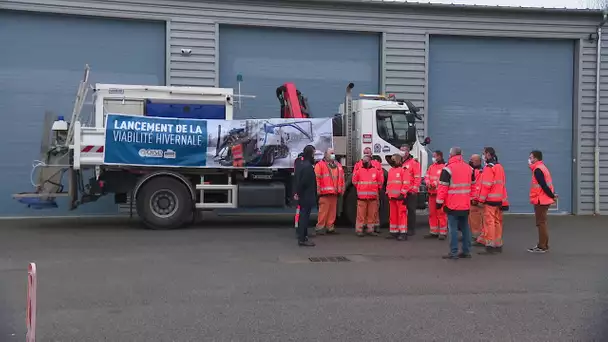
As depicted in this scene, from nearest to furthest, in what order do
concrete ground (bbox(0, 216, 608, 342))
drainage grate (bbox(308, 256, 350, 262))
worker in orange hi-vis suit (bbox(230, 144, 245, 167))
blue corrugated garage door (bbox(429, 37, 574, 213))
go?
1. concrete ground (bbox(0, 216, 608, 342))
2. drainage grate (bbox(308, 256, 350, 262))
3. worker in orange hi-vis suit (bbox(230, 144, 245, 167))
4. blue corrugated garage door (bbox(429, 37, 574, 213))

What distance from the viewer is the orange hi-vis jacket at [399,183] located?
11953 millimetres

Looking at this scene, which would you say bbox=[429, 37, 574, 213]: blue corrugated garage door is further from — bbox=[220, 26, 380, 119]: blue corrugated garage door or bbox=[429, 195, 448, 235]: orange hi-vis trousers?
bbox=[429, 195, 448, 235]: orange hi-vis trousers

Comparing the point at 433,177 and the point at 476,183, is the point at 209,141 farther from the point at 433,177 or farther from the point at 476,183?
the point at 476,183

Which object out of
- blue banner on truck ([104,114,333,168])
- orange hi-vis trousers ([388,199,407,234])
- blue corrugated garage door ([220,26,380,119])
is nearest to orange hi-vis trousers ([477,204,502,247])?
orange hi-vis trousers ([388,199,407,234])

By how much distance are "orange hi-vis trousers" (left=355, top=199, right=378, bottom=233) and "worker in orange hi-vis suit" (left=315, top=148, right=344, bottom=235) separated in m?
0.56

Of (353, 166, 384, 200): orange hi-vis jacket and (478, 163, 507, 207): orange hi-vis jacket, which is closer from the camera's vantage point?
(478, 163, 507, 207): orange hi-vis jacket

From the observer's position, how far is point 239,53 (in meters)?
17.3

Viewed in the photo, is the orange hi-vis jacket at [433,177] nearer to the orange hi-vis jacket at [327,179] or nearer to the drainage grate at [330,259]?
the orange hi-vis jacket at [327,179]

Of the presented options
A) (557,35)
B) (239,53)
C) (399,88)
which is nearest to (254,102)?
(239,53)

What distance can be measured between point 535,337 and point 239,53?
1342 cm

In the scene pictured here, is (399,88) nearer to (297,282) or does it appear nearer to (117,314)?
(297,282)

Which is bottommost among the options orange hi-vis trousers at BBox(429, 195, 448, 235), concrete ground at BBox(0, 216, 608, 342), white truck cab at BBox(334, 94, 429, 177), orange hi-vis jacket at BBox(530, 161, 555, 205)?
concrete ground at BBox(0, 216, 608, 342)

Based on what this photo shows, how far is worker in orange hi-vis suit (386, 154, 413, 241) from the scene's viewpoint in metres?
12.0

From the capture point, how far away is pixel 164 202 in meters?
12.9
